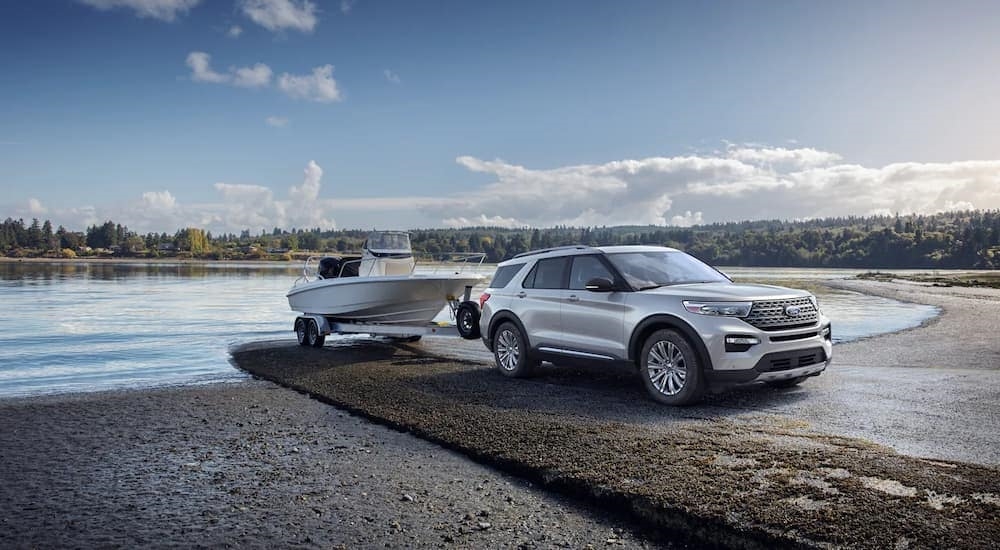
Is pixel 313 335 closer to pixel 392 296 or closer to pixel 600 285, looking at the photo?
pixel 392 296

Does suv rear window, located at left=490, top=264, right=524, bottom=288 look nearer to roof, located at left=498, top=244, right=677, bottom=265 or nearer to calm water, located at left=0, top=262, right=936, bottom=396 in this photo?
roof, located at left=498, top=244, right=677, bottom=265

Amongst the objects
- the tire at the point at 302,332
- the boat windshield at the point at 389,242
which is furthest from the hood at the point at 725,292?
the tire at the point at 302,332

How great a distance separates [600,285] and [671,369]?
147cm

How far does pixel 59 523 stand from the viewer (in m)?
5.15

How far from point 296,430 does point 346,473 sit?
77.7 inches

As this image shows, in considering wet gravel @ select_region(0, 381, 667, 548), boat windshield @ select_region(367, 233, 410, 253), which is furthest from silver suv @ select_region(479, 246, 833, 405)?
boat windshield @ select_region(367, 233, 410, 253)

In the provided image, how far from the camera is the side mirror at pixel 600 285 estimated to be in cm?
982

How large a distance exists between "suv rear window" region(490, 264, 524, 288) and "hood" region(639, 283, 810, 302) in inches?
111

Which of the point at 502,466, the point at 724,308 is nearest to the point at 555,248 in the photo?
the point at 724,308

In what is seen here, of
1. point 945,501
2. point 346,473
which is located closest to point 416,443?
point 346,473

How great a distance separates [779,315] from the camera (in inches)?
354

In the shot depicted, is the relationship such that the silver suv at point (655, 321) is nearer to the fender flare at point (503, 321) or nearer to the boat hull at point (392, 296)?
the fender flare at point (503, 321)

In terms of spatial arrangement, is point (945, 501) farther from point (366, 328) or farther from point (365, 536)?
point (366, 328)

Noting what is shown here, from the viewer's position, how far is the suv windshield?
10.1 metres
